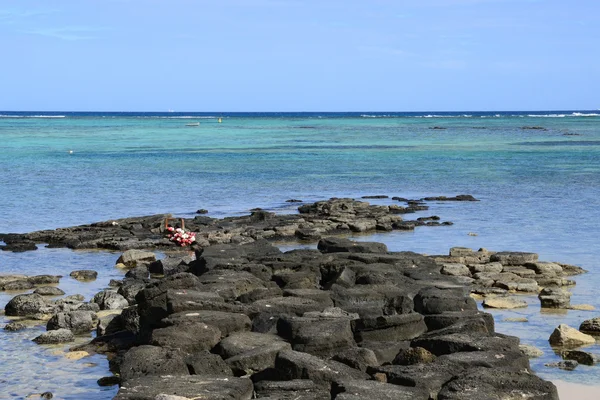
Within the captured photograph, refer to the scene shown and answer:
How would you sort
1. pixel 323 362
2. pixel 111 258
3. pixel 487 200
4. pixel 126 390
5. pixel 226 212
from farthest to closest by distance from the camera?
pixel 487 200, pixel 226 212, pixel 111 258, pixel 323 362, pixel 126 390

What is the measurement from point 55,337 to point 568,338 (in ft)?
24.9

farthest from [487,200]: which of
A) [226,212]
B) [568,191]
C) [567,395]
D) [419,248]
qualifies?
[567,395]

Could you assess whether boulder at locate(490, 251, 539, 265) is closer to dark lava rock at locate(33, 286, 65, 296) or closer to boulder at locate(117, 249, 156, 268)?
boulder at locate(117, 249, 156, 268)

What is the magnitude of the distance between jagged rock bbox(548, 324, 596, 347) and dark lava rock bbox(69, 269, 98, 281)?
9985 millimetres

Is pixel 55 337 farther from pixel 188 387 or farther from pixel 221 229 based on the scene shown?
pixel 221 229

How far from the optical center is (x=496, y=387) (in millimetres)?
9477

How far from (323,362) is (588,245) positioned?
14.5 metres

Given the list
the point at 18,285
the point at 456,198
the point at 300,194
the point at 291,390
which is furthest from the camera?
the point at 300,194

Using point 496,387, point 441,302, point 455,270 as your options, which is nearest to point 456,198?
point 455,270

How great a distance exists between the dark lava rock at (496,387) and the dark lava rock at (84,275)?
448 inches

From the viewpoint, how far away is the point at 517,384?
9539 millimetres

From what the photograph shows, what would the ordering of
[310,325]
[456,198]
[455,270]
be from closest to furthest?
[310,325] → [455,270] → [456,198]

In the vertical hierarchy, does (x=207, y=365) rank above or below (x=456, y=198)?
above

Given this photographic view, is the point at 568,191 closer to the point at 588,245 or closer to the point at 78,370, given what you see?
the point at 588,245
